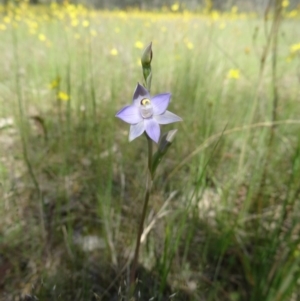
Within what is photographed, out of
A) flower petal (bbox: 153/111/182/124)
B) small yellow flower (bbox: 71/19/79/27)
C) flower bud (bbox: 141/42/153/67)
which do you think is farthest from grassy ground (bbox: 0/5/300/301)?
small yellow flower (bbox: 71/19/79/27)

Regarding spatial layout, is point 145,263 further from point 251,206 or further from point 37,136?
point 37,136

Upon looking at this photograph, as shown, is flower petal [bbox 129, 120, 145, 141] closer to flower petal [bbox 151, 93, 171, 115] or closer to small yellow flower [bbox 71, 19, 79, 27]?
flower petal [bbox 151, 93, 171, 115]

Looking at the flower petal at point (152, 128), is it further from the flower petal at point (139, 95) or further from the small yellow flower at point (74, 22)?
the small yellow flower at point (74, 22)

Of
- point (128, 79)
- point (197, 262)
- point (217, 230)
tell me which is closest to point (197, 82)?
point (128, 79)

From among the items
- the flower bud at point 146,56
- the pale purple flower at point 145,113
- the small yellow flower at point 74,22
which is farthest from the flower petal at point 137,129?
the small yellow flower at point 74,22

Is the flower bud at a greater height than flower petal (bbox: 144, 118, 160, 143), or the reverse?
the flower bud
